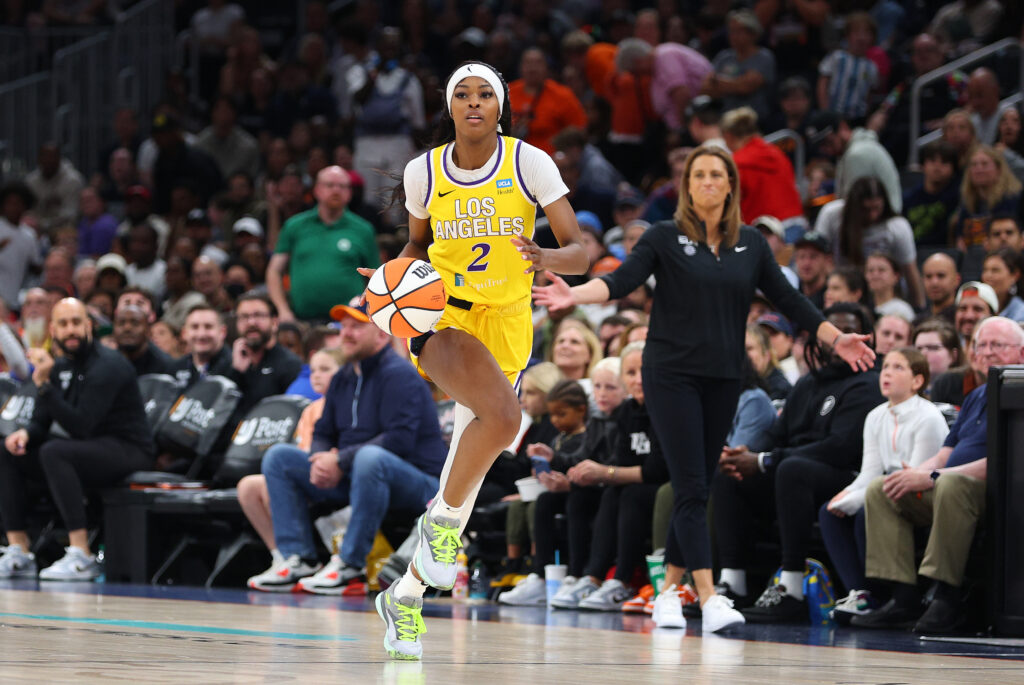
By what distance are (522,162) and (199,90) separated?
13765 millimetres

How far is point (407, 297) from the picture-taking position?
16.4ft

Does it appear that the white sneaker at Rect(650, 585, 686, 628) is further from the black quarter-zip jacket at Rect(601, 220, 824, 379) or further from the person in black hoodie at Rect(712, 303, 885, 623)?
the black quarter-zip jacket at Rect(601, 220, 824, 379)

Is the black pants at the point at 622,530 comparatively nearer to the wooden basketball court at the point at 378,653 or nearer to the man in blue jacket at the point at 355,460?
the wooden basketball court at the point at 378,653

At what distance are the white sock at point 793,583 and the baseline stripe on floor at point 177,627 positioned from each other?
2.43m

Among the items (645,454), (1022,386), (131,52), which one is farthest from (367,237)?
(131,52)

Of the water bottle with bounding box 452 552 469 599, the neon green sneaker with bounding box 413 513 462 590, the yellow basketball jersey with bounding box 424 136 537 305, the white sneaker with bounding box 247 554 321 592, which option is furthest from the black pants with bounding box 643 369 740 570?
the white sneaker with bounding box 247 554 321 592

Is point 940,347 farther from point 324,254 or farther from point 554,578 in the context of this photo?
point 324,254

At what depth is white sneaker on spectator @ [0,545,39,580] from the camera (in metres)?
9.75

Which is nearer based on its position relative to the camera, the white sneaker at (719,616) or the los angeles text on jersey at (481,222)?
the los angeles text on jersey at (481,222)

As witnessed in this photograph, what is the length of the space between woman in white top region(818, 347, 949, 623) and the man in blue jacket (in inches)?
96.8

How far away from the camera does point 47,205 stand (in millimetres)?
16781

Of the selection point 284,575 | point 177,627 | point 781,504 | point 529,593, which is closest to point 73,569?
point 284,575

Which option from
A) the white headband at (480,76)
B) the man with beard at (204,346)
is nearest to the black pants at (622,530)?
the white headband at (480,76)

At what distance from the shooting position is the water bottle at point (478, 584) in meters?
8.70
